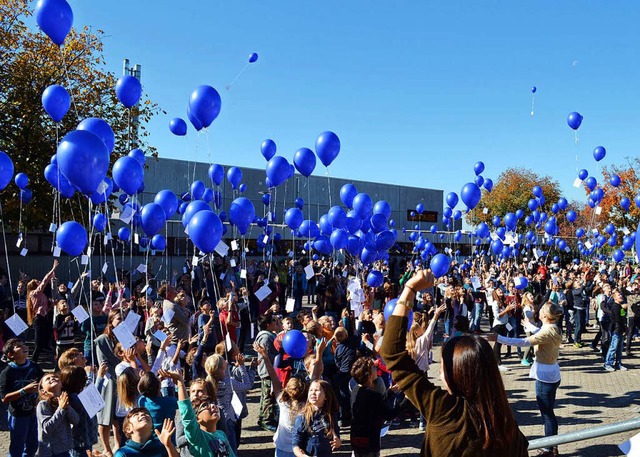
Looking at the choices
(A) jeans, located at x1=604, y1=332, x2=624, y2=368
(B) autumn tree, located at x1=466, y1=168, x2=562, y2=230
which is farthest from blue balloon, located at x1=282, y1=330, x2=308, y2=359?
(B) autumn tree, located at x1=466, y1=168, x2=562, y2=230

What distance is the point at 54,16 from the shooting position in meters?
7.70

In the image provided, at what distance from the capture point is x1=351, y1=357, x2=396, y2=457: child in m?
4.69

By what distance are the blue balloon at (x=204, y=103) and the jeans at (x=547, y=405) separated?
6.04 m

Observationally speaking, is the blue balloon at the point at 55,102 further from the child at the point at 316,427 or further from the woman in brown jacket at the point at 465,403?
the woman in brown jacket at the point at 465,403

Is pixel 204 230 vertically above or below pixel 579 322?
above

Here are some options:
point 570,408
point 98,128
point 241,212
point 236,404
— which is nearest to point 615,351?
point 570,408

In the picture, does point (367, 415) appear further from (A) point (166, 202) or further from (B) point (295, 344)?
(A) point (166, 202)

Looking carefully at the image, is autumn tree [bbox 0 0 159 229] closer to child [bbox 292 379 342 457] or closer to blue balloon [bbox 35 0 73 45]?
blue balloon [bbox 35 0 73 45]

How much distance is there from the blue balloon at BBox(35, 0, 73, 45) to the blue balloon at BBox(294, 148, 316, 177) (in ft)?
15.0

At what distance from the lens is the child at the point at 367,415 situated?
469 cm

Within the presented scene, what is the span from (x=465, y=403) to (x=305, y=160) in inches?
354

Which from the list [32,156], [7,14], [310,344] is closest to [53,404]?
[310,344]

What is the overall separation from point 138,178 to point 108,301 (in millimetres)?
3308

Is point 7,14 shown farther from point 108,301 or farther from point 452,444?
point 452,444
